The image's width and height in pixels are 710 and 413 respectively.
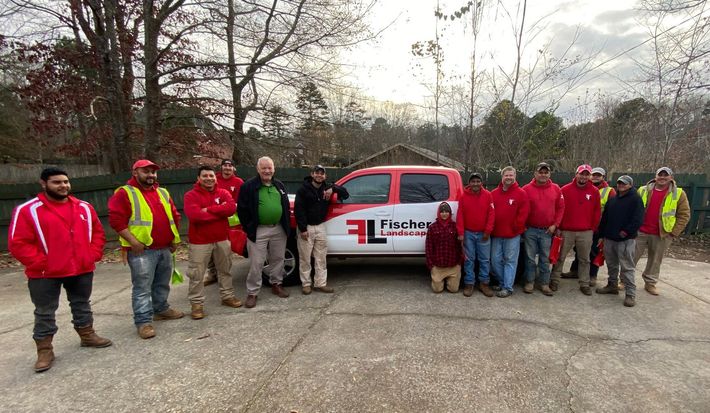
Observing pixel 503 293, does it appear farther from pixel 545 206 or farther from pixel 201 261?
pixel 201 261

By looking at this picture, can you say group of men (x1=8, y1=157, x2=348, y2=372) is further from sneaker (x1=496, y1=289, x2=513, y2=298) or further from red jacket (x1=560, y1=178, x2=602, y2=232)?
red jacket (x1=560, y1=178, x2=602, y2=232)

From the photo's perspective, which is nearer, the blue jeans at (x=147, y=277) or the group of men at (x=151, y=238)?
the group of men at (x=151, y=238)

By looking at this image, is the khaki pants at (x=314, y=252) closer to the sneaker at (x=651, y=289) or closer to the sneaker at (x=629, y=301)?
the sneaker at (x=629, y=301)

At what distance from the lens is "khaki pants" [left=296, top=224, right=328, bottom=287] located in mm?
4508

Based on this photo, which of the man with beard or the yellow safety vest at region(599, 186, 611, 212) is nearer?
the man with beard

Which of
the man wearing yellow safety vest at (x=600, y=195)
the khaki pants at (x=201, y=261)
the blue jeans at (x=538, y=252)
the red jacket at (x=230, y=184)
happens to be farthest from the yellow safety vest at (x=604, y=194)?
the red jacket at (x=230, y=184)

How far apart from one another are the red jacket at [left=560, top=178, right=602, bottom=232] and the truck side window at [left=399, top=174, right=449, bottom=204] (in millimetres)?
1653

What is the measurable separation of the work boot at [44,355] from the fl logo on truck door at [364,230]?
334 centimetres

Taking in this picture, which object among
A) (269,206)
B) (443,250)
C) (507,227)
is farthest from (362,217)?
(507,227)

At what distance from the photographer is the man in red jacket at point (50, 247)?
2771 mm

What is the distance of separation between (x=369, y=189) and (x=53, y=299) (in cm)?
363

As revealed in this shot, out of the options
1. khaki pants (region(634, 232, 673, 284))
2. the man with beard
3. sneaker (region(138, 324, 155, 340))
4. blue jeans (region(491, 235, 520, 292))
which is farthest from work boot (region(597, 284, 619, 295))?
sneaker (region(138, 324, 155, 340))

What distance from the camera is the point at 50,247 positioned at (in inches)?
113

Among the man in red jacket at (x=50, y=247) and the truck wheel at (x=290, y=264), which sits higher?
the man in red jacket at (x=50, y=247)
